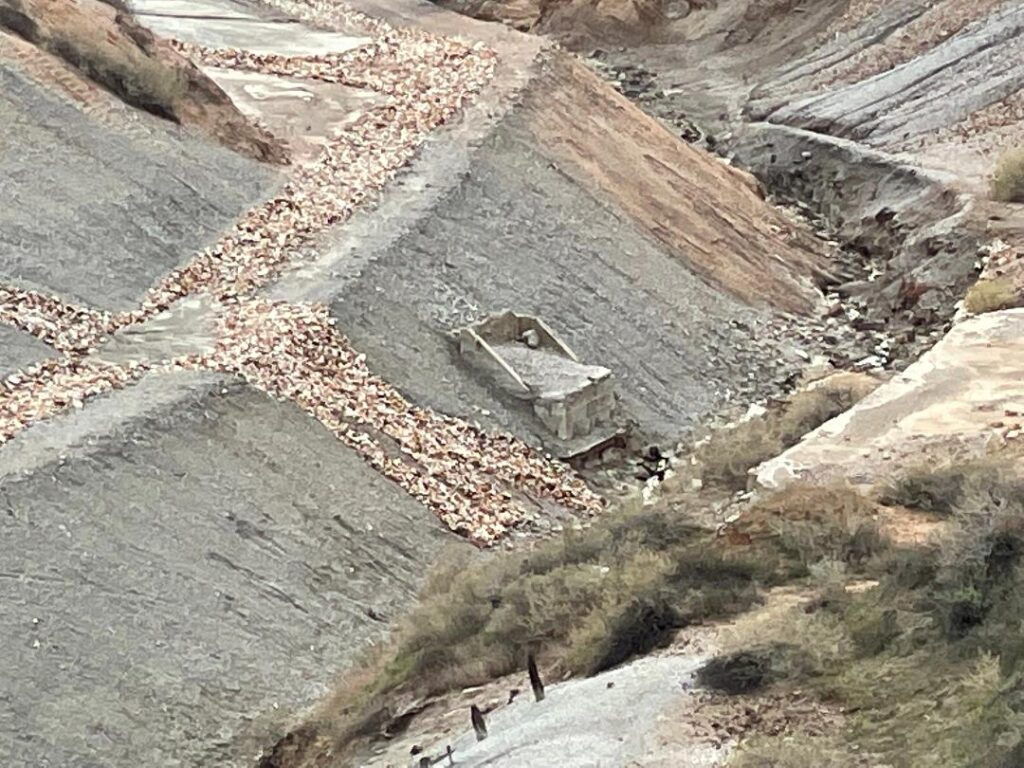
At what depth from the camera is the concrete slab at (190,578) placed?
43.0ft

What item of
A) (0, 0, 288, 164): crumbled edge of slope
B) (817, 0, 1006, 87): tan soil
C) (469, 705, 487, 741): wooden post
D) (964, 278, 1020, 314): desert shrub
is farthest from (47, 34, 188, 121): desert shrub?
(817, 0, 1006, 87): tan soil

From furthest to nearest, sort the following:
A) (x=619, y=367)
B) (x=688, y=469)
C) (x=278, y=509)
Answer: (x=619, y=367) < (x=278, y=509) < (x=688, y=469)

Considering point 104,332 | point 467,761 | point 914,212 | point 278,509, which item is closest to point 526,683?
point 467,761

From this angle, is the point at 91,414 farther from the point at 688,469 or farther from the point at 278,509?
the point at 688,469

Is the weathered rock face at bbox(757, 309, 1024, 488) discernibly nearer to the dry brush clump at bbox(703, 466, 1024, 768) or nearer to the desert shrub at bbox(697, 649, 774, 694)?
the dry brush clump at bbox(703, 466, 1024, 768)

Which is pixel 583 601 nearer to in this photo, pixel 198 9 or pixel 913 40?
pixel 198 9

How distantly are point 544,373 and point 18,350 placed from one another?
267 inches

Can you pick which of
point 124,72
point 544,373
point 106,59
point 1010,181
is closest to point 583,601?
point 544,373

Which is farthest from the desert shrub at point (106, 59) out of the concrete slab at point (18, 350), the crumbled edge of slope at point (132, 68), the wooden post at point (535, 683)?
the wooden post at point (535, 683)

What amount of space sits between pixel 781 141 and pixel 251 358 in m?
19.1

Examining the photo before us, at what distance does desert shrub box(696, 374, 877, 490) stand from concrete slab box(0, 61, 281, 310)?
25.9ft

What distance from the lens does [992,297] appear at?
799 inches

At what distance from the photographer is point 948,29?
37062 millimetres

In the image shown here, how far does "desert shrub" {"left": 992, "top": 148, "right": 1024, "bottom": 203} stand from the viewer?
26.9 m
